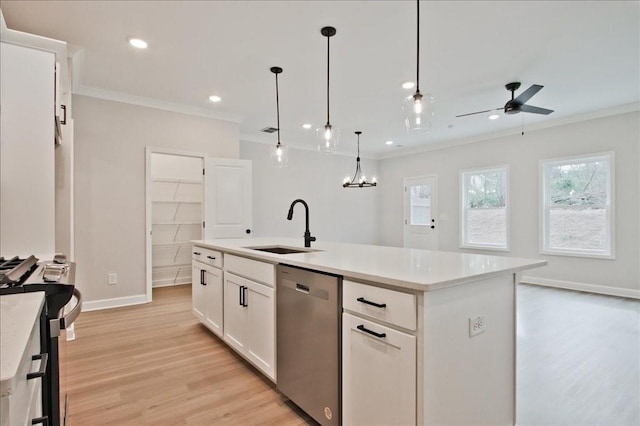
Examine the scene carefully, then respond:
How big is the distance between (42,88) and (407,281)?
2724 millimetres

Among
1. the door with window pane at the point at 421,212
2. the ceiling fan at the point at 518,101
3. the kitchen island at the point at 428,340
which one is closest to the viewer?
the kitchen island at the point at 428,340

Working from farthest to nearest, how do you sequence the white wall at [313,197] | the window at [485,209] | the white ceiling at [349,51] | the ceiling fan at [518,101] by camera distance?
the white wall at [313,197] → the window at [485,209] → the ceiling fan at [518,101] → the white ceiling at [349,51]

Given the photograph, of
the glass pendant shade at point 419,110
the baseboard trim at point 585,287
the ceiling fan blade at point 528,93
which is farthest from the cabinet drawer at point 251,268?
the baseboard trim at point 585,287

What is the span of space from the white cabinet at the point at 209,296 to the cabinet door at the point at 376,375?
162 cm

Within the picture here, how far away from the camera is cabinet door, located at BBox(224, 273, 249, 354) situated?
2447mm

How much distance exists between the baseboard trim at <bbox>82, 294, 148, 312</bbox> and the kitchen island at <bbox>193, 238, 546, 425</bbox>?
12.0 ft

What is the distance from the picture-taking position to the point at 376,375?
1418 mm

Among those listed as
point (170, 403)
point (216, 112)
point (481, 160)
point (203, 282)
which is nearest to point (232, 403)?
point (170, 403)

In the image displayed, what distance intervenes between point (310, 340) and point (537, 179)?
566cm

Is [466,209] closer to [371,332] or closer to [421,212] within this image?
[421,212]

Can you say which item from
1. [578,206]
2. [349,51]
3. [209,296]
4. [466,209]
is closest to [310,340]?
[209,296]

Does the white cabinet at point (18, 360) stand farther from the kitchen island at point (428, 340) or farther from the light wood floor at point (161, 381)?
the kitchen island at point (428, 340)

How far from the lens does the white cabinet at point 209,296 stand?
2.88 m

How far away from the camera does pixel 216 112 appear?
16.8ft
